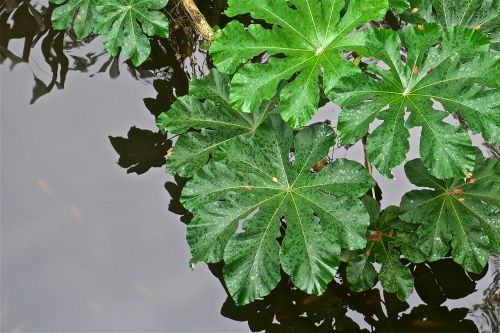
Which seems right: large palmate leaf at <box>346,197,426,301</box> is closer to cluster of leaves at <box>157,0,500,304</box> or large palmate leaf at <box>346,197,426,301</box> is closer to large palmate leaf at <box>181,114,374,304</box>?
cluster of leaves at <box>157,0,500,304</box>

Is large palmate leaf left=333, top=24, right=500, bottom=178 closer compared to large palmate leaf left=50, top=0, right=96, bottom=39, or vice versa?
large palmate leaf left=333, top=24, right=500, bottom=178

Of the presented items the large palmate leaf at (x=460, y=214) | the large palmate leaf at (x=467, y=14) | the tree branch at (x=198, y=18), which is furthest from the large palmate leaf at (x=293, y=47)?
the tree branch at (x=198, y=18)

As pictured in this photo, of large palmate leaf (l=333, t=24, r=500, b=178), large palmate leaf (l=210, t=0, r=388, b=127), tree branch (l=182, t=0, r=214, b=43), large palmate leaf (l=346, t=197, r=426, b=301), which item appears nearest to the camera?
large palmate leaf (l=333, t=24, r=500, b=178)

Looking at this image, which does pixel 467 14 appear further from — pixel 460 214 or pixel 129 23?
pixel 129 23

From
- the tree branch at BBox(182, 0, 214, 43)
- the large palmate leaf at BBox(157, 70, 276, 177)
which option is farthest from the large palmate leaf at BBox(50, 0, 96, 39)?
the large palmate leaf at BBox(157, 70, 276, 177)

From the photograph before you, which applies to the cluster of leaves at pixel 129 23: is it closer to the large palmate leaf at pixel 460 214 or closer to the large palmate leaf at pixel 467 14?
the large palmate leaf at pixel 467 14
